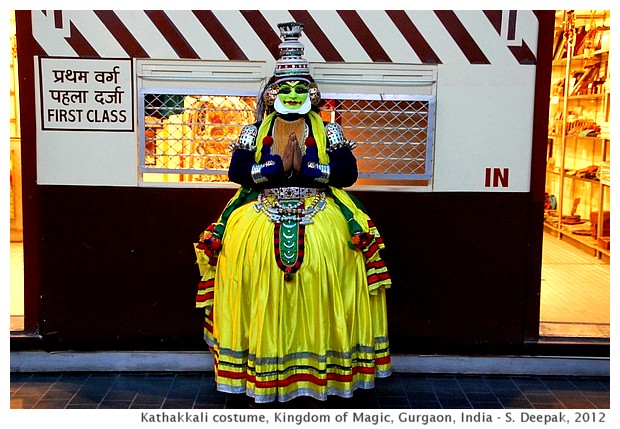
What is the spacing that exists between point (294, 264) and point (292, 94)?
2.77 feet

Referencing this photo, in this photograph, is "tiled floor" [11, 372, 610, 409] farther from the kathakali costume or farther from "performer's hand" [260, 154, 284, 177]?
"performer's hand" [260, 154, 284, 177]

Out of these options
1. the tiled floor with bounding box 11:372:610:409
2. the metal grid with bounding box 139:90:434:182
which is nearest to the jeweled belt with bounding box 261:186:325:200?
the metal grid with bounding box 139:90:434:182

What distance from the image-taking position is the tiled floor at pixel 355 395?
3906 mm

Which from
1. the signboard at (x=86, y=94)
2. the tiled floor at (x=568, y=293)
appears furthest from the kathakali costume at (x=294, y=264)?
the tiled floor at (x=568, y=293)

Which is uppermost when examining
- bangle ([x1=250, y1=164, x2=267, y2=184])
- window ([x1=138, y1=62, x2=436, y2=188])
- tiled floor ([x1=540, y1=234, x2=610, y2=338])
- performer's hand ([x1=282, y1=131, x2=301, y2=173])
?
window ([x1=138, y1=62, x2=436, y2=188])

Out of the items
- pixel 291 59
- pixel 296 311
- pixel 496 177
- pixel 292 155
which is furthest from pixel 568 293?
pixel 291 59

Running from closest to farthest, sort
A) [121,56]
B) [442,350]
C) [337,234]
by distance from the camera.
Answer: [337,234]
[121,56]
[442,350]

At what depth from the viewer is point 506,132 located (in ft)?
13.6

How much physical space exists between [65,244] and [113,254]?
0.96ft

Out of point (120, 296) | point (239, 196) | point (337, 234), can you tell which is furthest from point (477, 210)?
point (120, 296)

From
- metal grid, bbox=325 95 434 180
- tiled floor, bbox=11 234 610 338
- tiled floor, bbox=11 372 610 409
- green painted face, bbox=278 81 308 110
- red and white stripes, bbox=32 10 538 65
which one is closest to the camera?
green painted face, bbox=278 81 308 110

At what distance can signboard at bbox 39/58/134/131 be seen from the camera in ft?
13.3

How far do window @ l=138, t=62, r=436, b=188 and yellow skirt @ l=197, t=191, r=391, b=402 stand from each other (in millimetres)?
747
